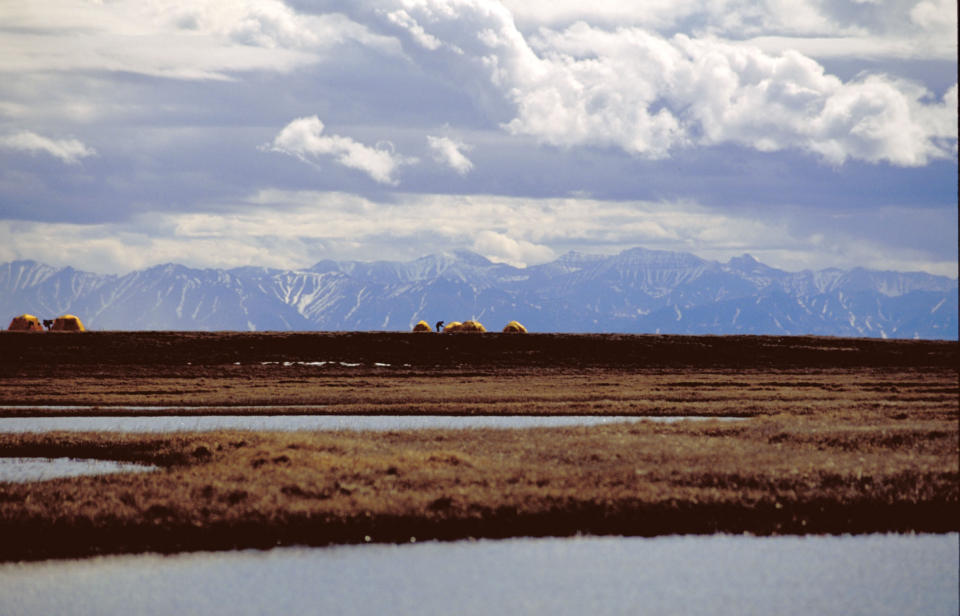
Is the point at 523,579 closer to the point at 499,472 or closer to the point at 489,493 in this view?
the point at 489,493

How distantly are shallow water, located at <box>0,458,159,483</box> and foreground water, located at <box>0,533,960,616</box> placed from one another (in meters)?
11.3

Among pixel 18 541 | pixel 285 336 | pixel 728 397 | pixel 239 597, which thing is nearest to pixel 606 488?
pixel 239 597

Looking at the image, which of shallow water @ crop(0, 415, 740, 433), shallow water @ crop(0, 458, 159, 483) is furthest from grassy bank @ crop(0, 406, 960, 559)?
shallow water @ crop(0, 415, 740, 433)

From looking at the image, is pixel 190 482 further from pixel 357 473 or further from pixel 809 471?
pixel 809 471

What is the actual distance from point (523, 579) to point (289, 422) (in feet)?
110

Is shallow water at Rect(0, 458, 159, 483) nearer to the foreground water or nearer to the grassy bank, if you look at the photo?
the grassy bank

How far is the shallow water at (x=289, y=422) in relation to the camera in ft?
165

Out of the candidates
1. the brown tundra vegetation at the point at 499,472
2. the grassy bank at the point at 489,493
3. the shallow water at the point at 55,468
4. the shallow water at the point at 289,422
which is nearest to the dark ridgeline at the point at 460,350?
the brown tundra vegetation at the point at 499,472

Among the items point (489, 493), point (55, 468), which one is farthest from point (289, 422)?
point (489, 493)

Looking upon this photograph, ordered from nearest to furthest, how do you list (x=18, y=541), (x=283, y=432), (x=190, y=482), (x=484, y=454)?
(x=18, y=541) < (x=190, y=482) < (x=484, y=454) < (x=283, y=432)

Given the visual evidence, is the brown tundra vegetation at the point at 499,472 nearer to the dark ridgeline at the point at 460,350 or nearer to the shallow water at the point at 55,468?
the shallow water at the point at 55,468

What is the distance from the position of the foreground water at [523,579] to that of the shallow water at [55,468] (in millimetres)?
11298

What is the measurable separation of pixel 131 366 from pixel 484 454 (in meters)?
67.5

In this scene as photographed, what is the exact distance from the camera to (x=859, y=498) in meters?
29.0
